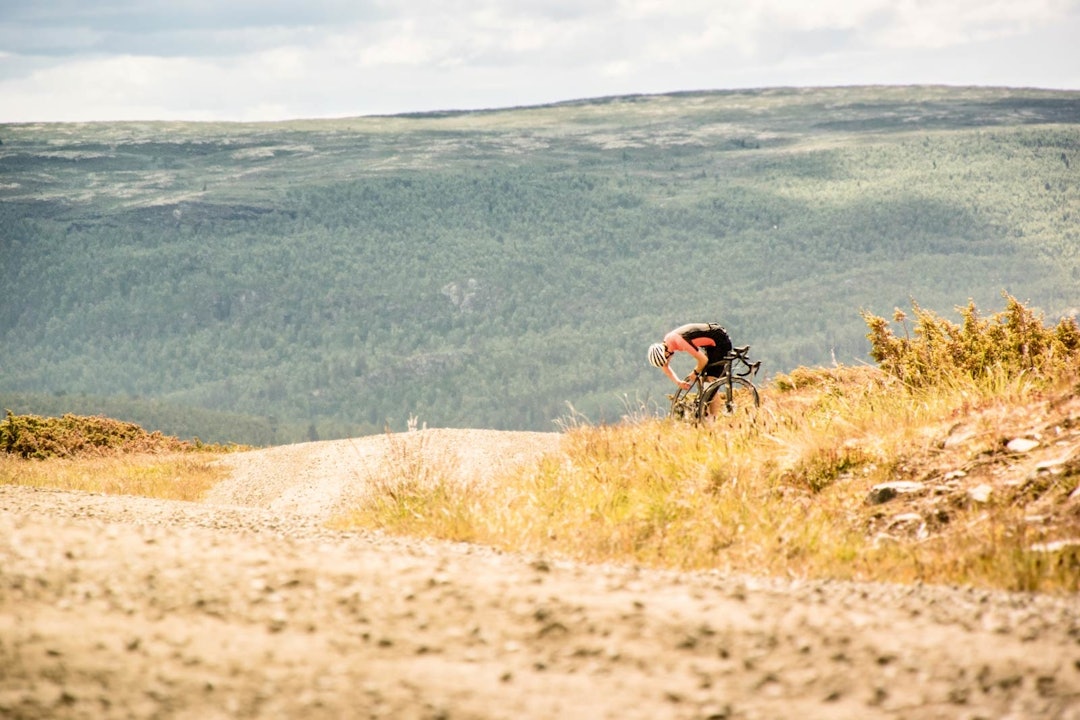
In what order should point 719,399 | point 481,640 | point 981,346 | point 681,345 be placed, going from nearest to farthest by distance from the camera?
point 481,640
point 681,345
point 719,399
point 981,346

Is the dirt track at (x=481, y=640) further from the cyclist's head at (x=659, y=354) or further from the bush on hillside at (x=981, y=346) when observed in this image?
the bush on hillside at (x=981, y=346)

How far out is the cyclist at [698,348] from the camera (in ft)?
43.2

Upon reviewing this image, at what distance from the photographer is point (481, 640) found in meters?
4.63

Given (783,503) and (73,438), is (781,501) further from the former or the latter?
(73,438)

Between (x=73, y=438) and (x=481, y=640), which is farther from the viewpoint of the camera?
(x=73, y=438)

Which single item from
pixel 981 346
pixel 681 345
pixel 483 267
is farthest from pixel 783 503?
pixel 483 267

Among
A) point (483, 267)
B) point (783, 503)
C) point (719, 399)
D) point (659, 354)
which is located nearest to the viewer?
point (783, 503)

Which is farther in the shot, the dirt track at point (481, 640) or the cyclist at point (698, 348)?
the cyclist at point (698, 348)

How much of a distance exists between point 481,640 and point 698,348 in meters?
9.21

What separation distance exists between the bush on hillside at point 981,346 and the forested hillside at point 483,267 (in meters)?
109

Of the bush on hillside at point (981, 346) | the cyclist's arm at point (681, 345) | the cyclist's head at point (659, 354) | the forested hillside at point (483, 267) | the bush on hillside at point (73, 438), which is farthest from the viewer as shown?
the forested hillside at point (483, 267)

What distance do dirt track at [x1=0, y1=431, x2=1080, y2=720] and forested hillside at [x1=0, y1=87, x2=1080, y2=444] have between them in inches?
4644

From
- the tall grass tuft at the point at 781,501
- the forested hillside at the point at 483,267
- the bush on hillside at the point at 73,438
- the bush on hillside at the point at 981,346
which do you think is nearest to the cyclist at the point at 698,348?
the tall grass tuft at the point at 781,501

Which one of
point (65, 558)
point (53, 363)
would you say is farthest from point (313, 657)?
point (53, 363)
